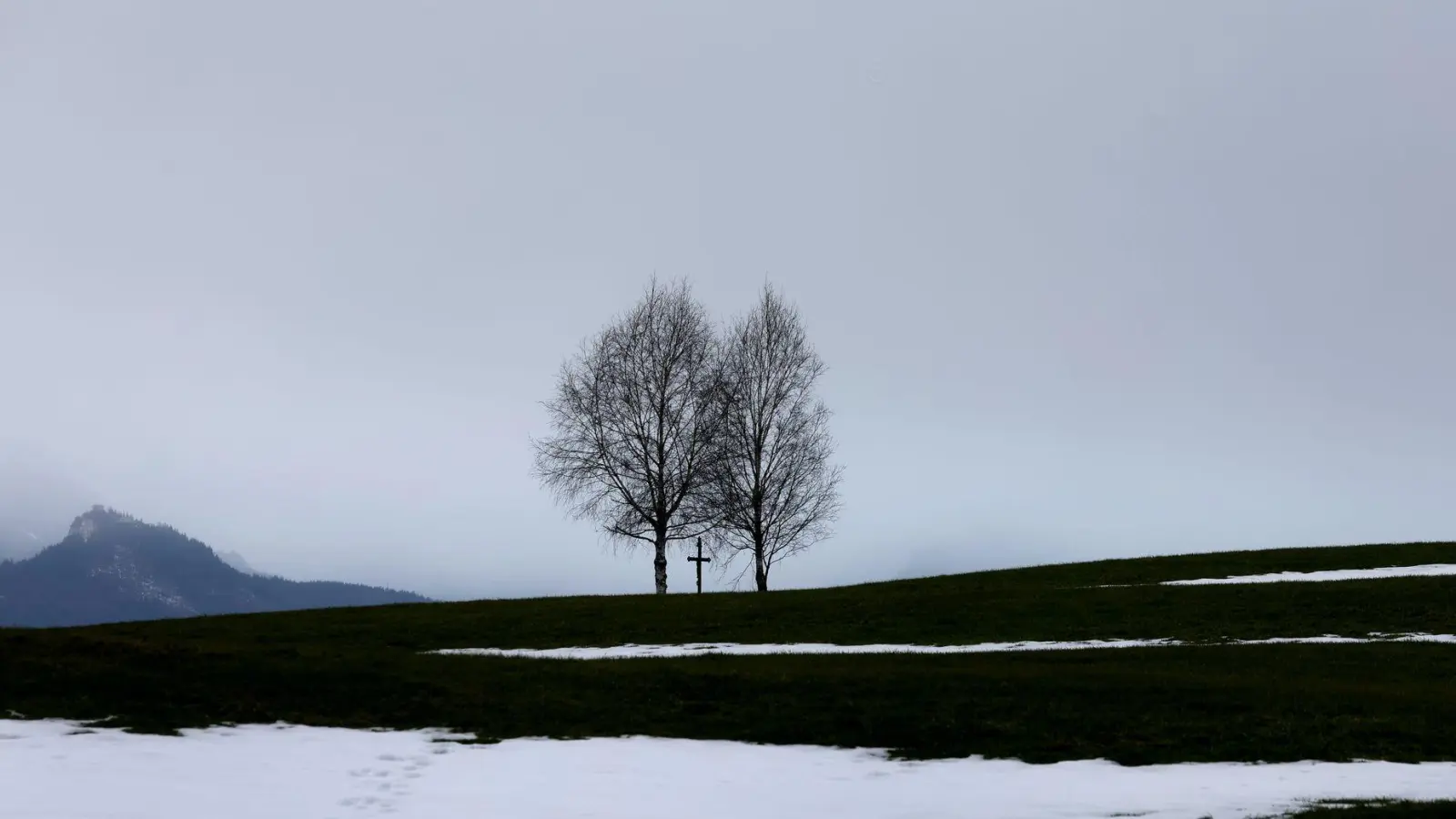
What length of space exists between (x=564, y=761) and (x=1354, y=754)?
42.3ft

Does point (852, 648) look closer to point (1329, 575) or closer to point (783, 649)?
point (783, 649)

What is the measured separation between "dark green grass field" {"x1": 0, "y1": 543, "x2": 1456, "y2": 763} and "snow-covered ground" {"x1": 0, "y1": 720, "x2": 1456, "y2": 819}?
97 cm

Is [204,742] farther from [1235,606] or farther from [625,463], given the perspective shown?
[625,463]

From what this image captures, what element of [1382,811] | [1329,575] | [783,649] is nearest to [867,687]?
[783,649]

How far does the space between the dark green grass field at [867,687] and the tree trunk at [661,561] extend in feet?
59.0

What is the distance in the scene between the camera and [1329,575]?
132ft

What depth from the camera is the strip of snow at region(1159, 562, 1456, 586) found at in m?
39.1

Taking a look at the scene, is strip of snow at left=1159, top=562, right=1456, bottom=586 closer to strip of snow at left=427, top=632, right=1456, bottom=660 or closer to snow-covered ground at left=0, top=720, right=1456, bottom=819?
strip of snow at left=427, top=632, right=1456, bottom=660

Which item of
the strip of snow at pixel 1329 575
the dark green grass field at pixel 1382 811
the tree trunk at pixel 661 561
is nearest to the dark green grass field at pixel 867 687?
the dark green grass field at pixel 1382 811

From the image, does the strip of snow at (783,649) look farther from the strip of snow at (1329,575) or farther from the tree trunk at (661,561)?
the tree trunk at (661,561)

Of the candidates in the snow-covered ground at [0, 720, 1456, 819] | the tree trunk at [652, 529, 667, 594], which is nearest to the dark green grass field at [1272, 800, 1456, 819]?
the snow-covered ground at [0, 720, 1456, 819]

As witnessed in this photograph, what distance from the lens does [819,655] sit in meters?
28.5

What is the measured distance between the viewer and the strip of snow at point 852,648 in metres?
29.0

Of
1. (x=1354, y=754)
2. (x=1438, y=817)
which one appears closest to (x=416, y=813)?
(x=1438, y=817)
